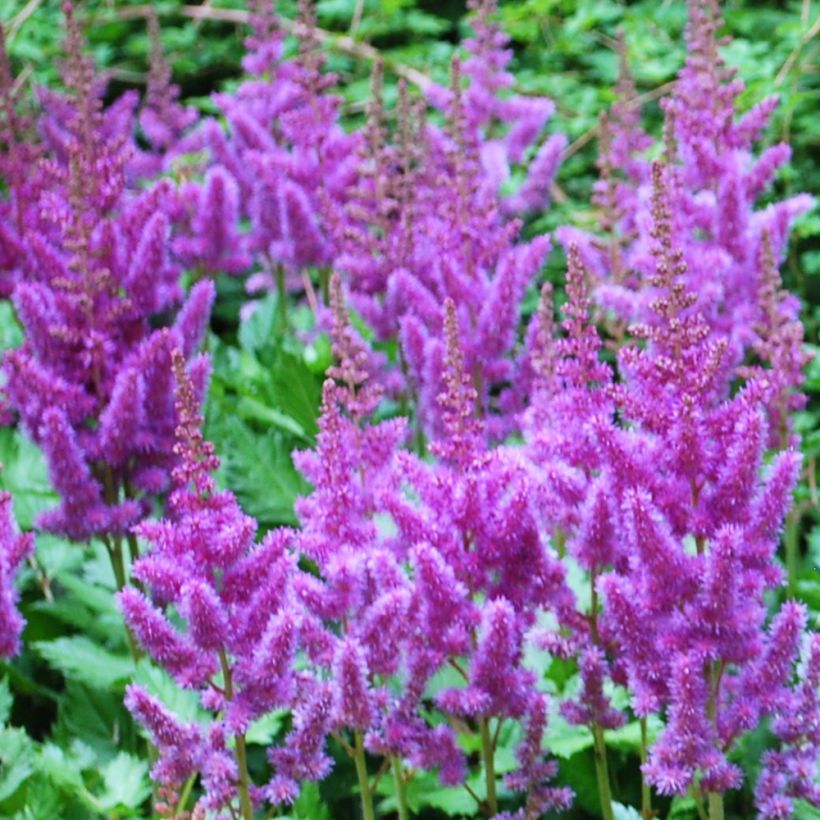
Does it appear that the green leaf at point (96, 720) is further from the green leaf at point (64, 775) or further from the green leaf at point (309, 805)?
the green leaf at point (309, 805)

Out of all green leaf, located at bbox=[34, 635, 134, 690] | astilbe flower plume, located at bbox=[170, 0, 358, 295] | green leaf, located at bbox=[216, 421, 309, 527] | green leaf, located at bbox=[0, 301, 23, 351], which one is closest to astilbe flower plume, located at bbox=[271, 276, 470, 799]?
green leaf, located at bbox=[34, 635, 134, 690]

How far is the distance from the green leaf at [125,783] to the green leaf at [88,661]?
158 millimetres

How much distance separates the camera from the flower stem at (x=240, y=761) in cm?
201

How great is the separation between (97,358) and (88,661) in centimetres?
62

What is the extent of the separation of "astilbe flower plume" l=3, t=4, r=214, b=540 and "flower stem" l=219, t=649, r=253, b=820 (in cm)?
70

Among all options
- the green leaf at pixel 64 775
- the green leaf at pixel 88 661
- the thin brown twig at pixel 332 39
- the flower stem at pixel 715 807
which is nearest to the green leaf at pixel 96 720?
the green leaf at pixel 88 661

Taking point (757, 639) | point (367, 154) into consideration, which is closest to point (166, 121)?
point (367, 154)

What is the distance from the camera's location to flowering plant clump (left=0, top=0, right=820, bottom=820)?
6.53 feet

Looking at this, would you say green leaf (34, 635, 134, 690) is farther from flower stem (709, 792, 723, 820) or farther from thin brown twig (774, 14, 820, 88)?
thin brown twig (774, 14, 820, 88)

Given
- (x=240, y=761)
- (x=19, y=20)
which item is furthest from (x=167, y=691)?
(x=19, y=20)

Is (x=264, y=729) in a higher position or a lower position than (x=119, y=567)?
lower

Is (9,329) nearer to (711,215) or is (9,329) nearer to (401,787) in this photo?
(711,215)

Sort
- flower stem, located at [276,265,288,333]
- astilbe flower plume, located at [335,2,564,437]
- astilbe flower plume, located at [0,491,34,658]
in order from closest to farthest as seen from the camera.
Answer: astilbe flower plume, located at [0,491,34,658] → astilbe flower plume, located at [335,2,564,437] → flower stem, located at [276,265,288,333]

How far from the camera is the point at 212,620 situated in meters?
1.93
